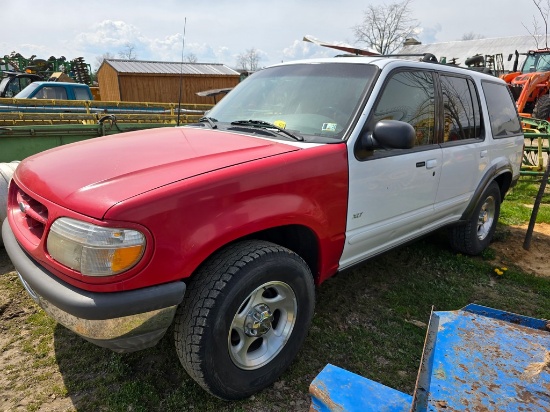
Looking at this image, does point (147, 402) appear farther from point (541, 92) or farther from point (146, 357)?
point (541, 92)

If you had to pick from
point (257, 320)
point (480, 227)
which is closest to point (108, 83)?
point (480, 227)

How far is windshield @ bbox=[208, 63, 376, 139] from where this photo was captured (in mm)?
2650

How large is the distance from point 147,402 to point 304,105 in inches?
→ 82.3

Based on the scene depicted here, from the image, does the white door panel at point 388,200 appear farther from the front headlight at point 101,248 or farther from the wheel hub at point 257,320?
the front headlight at point 101,248

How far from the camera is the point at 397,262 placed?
13.4ft

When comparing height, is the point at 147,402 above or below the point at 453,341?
below

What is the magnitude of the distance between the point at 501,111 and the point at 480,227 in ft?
4.10

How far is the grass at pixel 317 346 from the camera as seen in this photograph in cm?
219

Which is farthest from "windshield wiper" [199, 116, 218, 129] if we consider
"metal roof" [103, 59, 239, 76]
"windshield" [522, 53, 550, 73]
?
"metal roof" [103, 59, 239, 76]

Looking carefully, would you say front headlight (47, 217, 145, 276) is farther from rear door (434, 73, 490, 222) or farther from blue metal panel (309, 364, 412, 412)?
rear door (434, 73, 490, 222)

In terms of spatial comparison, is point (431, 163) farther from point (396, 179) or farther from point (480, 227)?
point (480, 227)

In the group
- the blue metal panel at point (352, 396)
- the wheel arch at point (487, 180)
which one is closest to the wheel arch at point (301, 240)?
the blue metal panel at point (352, 396)

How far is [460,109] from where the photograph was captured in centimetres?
353

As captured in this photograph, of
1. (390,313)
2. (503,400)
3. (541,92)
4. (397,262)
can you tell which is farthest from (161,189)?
(541,92)
